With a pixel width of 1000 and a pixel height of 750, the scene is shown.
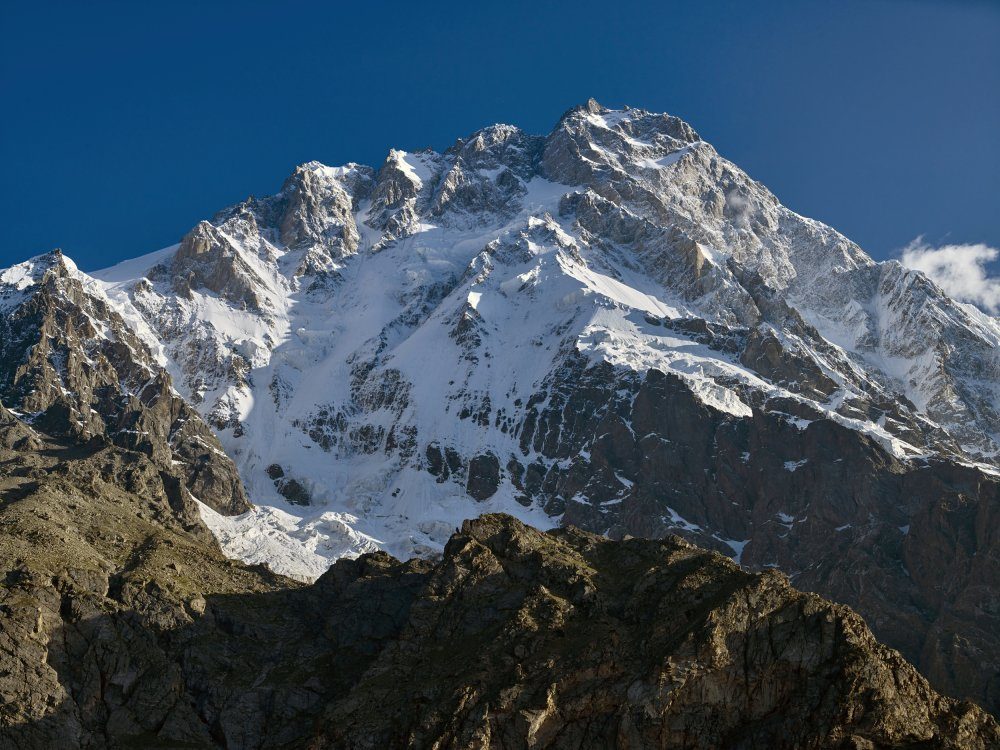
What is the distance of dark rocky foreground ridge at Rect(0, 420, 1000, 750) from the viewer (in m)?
102

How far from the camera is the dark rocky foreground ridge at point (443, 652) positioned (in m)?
102

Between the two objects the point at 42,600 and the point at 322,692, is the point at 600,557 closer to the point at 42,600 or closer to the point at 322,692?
the point at 322,692

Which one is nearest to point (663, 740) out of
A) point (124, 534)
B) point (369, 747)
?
point (369, 747)

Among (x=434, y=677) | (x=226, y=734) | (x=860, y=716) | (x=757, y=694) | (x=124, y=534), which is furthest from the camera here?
(x=124, y=534)

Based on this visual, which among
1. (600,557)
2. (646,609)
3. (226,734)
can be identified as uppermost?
(600,557)

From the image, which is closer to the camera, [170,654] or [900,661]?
[900,661]

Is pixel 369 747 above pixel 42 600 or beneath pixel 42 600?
beneath

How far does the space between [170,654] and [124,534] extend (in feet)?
114

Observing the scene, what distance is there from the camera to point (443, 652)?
413ft

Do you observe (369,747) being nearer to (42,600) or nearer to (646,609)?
(646,609)

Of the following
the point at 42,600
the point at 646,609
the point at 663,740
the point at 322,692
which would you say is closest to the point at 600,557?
the point at 646,609

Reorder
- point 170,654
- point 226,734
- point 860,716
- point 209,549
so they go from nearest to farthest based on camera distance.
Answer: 1. point 860,716
2. point 226,734
3. point 170,654
4. point 209,549

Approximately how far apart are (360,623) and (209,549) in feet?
171

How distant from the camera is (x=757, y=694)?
103m
